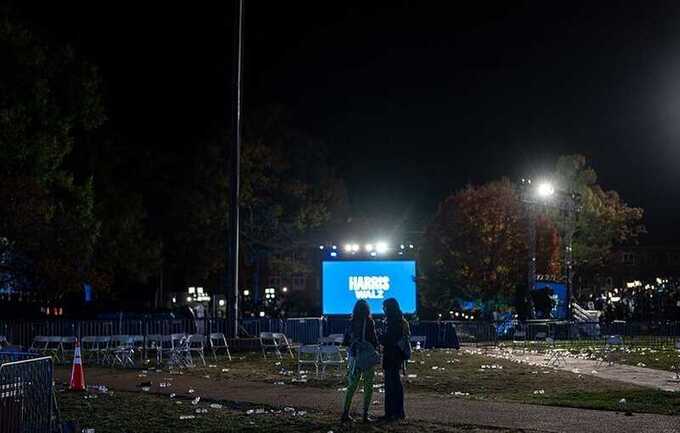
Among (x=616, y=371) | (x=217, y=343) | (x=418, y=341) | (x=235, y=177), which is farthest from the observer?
(x=418, y=341)

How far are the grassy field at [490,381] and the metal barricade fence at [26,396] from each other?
24.4ft

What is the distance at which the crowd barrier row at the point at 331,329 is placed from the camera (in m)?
25.4

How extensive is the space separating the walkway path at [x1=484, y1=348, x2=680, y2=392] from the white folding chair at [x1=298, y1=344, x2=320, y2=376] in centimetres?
520

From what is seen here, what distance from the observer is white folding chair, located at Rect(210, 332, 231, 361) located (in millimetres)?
24225

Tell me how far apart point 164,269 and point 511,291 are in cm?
1882

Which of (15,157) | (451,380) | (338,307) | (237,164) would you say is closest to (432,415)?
(451,380)

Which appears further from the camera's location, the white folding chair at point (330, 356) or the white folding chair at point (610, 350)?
the white folding chair at point (610, 350)

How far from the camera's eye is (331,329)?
99.0 ft

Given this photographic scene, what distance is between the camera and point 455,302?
5319cm

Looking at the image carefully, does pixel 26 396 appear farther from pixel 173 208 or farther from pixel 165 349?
pixel 173 208

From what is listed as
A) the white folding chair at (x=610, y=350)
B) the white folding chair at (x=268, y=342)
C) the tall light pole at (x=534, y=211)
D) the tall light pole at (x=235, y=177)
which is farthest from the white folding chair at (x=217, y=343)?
the tall light pole at (x=534, y=211)

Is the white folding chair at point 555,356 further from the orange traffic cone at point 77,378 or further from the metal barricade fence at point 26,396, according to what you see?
the metal barricade fence at point 26,396

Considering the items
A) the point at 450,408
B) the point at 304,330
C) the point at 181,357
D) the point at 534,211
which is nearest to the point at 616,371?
the point at 450,408

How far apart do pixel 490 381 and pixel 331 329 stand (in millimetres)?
12430
